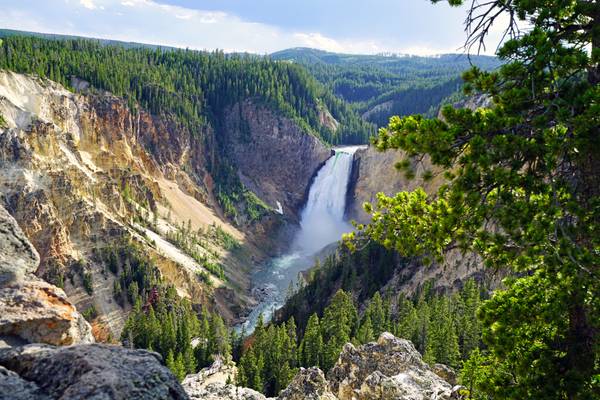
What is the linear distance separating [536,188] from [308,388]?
17.5 m

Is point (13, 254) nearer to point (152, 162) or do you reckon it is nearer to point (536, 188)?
point (536, 188)

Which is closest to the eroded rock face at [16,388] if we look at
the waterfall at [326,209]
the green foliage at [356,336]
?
the green foliage at [356,336]

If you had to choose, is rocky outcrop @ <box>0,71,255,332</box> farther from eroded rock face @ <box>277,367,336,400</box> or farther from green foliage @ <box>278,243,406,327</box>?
eroded rock face @ <box>277,367,336,400</box>

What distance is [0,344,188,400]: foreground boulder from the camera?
7.27 meters

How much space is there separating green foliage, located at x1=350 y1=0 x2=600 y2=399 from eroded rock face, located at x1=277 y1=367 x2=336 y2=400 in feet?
44.7

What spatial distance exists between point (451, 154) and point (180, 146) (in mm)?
116798

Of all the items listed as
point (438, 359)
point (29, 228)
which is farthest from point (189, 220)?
point (438, 359)

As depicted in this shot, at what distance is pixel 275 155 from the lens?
465ft

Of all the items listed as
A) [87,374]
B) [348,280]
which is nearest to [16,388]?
[87,374]

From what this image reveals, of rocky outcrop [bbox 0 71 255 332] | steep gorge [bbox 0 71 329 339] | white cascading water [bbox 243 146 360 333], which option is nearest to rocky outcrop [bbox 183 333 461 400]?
steep gorge [bbox 0 71 329 339]

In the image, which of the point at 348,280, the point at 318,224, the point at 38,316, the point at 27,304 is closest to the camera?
the point at 38,316

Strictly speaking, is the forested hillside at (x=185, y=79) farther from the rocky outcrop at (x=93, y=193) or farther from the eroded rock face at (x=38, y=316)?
the eroded rock face at (x=38, y=316)

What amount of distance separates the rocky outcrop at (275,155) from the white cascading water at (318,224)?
18.0 ft

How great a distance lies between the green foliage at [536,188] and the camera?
915cm
